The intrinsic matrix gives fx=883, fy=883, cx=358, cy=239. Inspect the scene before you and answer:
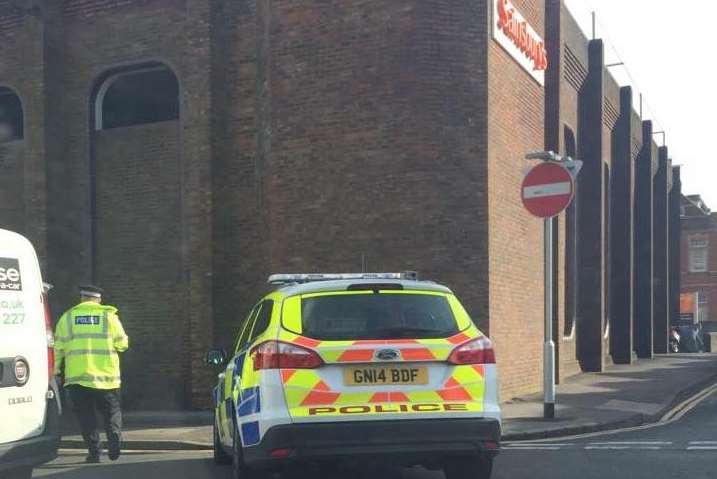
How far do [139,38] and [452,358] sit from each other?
988cm

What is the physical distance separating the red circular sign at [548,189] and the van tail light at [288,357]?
561 cm

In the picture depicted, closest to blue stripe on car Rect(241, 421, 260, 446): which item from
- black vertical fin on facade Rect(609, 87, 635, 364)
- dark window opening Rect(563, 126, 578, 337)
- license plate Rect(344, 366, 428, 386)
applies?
license plate Rect(344, 366, 428, 386)

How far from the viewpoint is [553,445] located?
29.8 ft

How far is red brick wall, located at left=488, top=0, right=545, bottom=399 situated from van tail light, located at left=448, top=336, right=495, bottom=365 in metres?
5.93

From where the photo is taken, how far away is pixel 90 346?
873cm

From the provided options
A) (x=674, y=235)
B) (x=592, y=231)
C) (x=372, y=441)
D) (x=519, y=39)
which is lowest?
(x=372, y=441)

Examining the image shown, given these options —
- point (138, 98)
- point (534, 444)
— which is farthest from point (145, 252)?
point (534, 444)

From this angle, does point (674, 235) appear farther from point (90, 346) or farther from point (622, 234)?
point (90, 346)

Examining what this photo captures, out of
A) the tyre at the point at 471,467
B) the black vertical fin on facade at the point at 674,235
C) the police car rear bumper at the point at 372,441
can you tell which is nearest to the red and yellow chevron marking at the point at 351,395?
the police car rear bumper at the point at 372,441

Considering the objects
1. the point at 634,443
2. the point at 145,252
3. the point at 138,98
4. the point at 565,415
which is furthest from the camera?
the point at 138,98

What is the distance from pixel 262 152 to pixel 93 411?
5.35m

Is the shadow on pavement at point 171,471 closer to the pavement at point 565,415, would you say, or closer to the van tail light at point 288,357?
the pavement at point 565,415

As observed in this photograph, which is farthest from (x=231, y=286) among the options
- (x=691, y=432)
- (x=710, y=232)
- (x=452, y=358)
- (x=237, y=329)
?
(x=710, y=232)

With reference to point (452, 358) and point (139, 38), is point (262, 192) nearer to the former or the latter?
point (139, 38)
